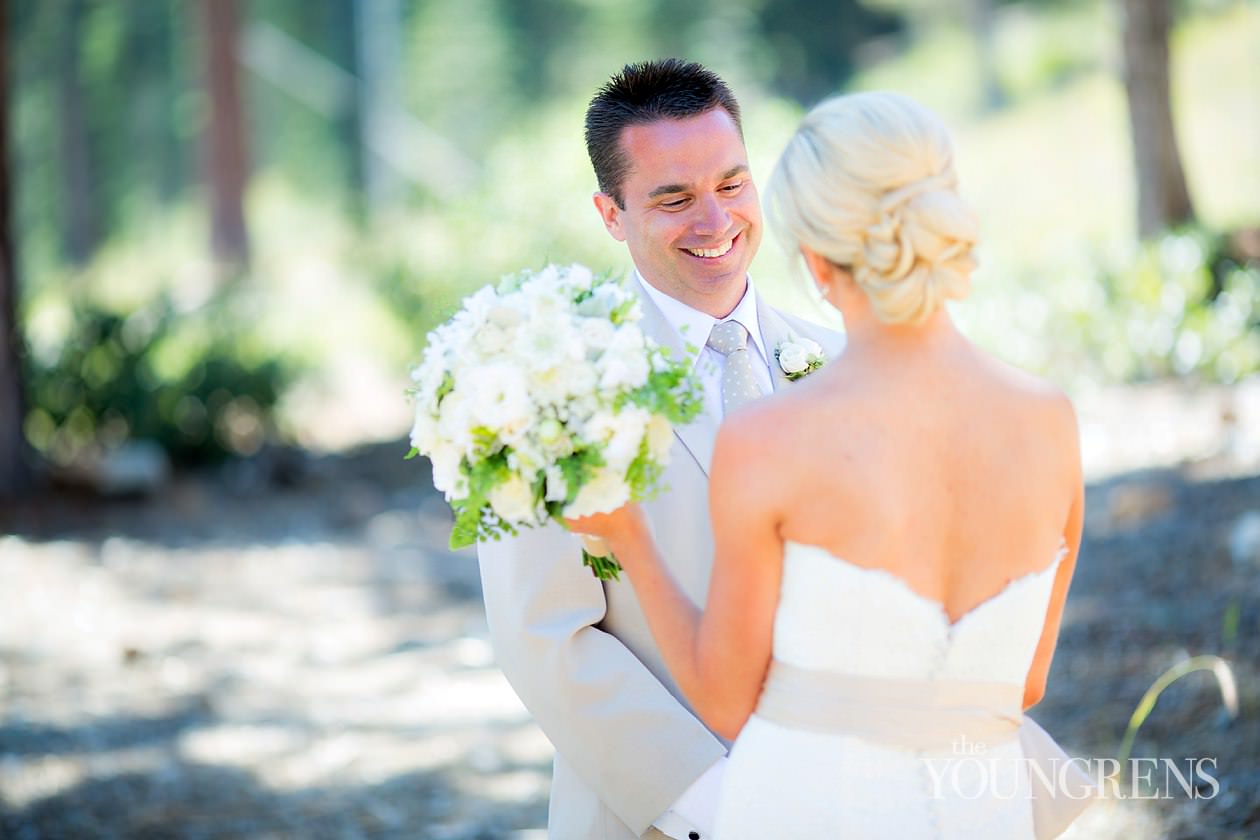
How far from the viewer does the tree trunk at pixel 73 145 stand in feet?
148

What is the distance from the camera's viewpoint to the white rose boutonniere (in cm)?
304

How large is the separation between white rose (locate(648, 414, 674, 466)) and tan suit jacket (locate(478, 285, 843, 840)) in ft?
1.70

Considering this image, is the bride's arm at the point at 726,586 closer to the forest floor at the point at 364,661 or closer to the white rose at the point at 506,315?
the white rose at the point at 506,315

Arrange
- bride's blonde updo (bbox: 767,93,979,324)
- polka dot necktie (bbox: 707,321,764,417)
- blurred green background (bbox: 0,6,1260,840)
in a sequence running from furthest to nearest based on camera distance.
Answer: blurred green background (bbox: 0,6,1260,840)
polka dot necktie (bbox: 707,321,764,417)
bride's blonde updo (bbox: 767,93,979,324)

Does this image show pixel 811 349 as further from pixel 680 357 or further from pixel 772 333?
pixel 680 357

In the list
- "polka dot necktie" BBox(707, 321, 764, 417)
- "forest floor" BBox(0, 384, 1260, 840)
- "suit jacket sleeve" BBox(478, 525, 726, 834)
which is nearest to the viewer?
"suit jacket sleeve" BBox(478, 525, 726, 834)

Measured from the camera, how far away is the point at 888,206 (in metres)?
2.17

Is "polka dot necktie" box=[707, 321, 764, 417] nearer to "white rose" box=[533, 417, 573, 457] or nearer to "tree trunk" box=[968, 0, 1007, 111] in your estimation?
"white rose" box=[533, 417, 573, 457]

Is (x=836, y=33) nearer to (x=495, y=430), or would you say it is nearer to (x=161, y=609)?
(x=161, y=609)

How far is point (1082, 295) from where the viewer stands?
11.9 m

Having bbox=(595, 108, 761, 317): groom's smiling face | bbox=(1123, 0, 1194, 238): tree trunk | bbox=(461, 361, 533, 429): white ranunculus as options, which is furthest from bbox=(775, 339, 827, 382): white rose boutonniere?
bbox=(1123, 0, 1194, 238): tree trunk

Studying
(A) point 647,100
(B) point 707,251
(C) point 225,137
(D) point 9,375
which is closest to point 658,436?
(B) point 707,251

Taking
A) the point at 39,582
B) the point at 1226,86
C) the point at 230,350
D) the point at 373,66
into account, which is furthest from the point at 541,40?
the point at 39,582

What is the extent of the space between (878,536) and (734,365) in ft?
2.99
